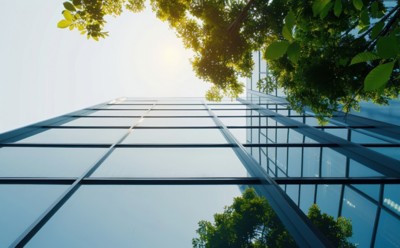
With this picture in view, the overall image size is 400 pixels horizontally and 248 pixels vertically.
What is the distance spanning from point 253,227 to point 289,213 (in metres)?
0.54

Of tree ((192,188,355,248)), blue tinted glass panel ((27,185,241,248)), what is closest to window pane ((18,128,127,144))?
blue tinted glass panel ((27,185,241,248))

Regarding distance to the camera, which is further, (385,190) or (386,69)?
(385,190)

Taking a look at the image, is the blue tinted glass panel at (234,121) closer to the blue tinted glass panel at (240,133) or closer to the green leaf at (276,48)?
the blue tinted glass panel at (240,133)

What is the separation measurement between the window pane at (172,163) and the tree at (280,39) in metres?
2.15

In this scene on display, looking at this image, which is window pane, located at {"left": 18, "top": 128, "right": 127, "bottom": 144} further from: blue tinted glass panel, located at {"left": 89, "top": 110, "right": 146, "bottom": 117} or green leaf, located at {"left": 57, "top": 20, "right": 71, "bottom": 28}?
green leaf, located at {"left": 57, "top": 20, "right": 71, "bottom": 28}

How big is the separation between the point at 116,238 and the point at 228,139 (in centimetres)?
410

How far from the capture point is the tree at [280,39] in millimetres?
5941

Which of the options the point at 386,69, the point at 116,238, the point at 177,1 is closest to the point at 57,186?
the point at 116,238

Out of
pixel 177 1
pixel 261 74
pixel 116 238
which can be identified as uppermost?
pixel 177 1

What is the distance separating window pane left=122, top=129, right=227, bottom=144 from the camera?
689cm

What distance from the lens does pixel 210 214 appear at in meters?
3.84

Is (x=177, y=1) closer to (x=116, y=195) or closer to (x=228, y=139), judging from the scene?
(x=228, y=139)

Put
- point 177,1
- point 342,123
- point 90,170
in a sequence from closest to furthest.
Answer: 1. point 90,170
2. point 342,123
3. point 177,1

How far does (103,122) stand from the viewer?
30.9 ft
